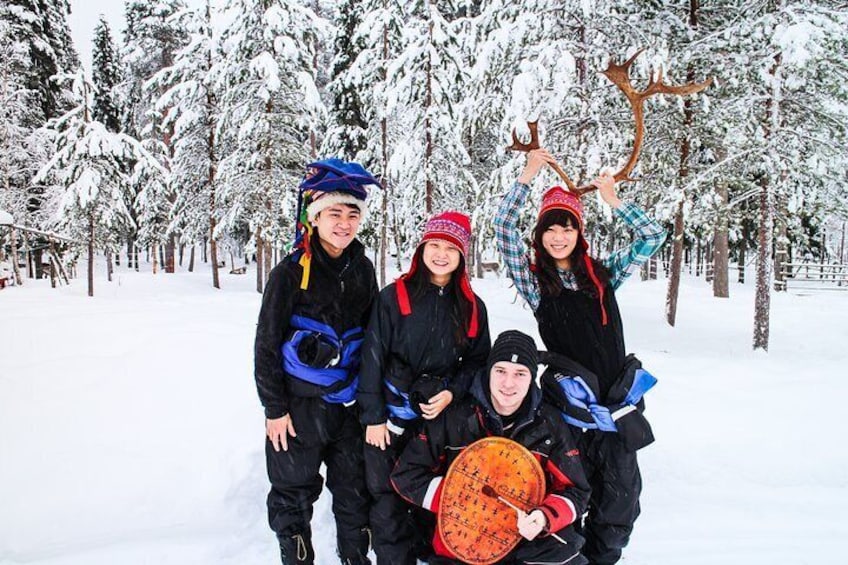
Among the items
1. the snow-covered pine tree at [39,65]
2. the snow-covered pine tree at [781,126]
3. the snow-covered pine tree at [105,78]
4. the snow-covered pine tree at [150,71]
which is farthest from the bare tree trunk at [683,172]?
the snow-covered pine tree at [105,78]

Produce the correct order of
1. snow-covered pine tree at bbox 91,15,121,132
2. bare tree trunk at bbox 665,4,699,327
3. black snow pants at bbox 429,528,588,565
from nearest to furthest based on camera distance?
black snow pants at bbox 429,528,588,565 → bare tree trunk at bbox 665,4,699,327 → snow-covered pine tree at bbox 91,15,121,132

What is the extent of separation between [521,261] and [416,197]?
11.8 meters

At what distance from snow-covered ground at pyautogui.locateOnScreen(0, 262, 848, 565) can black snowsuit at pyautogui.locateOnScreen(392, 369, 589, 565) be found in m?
1.11

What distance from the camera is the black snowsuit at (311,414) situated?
3201mm

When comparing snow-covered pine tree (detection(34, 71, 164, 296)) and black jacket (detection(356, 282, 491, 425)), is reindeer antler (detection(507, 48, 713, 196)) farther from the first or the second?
snow-covered pine tree (detection(34, 71, 164, 296))

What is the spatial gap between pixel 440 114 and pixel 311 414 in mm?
12020

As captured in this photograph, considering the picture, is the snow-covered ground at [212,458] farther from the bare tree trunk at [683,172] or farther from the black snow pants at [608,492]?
the bare tree trunk at [683,172]

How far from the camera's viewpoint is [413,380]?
329 cm

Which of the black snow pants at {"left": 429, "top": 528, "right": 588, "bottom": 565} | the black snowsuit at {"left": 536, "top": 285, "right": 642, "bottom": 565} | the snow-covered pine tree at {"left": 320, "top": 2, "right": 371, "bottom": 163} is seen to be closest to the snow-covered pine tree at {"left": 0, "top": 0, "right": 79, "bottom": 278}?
the snow-covered pine tree at {"left": 320, "top": 2, "right": 371, "bottom": 163}

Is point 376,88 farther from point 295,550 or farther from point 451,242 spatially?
point 295,550

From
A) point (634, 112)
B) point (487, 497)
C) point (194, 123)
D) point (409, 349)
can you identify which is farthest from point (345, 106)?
point (487, 497)

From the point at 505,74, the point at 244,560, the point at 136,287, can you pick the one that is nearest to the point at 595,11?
the point at 505,74

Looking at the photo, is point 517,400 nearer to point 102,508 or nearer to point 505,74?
Result: point 102,508

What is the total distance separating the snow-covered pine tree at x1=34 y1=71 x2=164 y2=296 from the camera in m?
19.1
